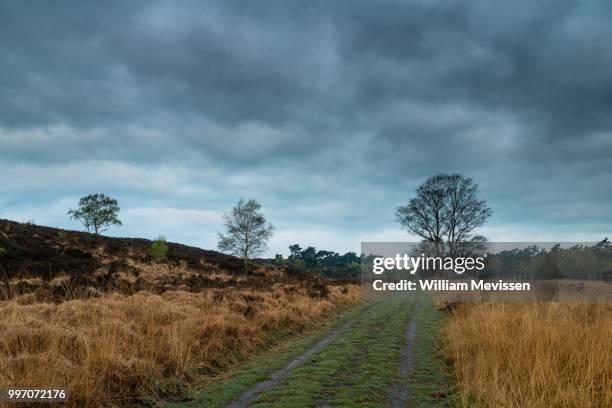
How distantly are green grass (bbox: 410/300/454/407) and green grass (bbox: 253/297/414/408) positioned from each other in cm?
52

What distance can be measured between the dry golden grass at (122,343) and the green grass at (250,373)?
57 cm

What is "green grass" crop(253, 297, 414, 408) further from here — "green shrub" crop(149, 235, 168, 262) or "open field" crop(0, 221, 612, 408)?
"green shrub" crop(149, 235, 168, 262)

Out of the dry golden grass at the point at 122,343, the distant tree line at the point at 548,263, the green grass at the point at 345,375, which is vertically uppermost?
the distant tree line at the point at 548,263

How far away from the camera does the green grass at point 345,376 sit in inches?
292

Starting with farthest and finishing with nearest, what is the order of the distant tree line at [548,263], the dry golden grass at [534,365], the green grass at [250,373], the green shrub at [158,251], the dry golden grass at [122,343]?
1. the green shrub at [158,251]
2. the distant tree line at [548,263]
3. the green grass at [250,373]
4. the dry golden grass at [122,343]
5. the dry golden grass at [534,365]

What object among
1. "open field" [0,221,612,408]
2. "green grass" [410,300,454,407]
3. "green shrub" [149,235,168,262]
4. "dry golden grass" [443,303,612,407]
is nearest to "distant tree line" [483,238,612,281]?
"open field" [0,221,612,408]

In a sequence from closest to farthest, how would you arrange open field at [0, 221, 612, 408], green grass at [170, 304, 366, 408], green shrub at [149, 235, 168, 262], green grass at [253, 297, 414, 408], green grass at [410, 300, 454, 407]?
open field at [0, 221, 612, 408], green grass at [253, 297, 414, 408], green grass at [410, 300, 454, 407], green grass at [170, 304, 366, 408], green shrub at [149, 235, 168, 262]

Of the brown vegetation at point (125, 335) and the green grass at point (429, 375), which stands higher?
the brown vegetation at point (125, 335)

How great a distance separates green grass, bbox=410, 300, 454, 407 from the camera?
296 inches

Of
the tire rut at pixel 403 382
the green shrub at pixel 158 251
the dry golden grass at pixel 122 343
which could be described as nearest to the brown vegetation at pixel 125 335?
the dry golden grass at pixel 122 343

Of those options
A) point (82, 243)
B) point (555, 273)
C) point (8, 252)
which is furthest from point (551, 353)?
point (82, 243)

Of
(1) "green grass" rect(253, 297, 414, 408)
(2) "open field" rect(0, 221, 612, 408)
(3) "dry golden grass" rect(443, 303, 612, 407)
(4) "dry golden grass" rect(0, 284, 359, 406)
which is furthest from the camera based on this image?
(1) "green grass" rect(253, 297, 414, 408)

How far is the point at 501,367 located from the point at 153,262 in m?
36.1

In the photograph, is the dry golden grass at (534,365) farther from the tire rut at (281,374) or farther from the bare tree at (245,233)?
the bare tree at (245,233)
